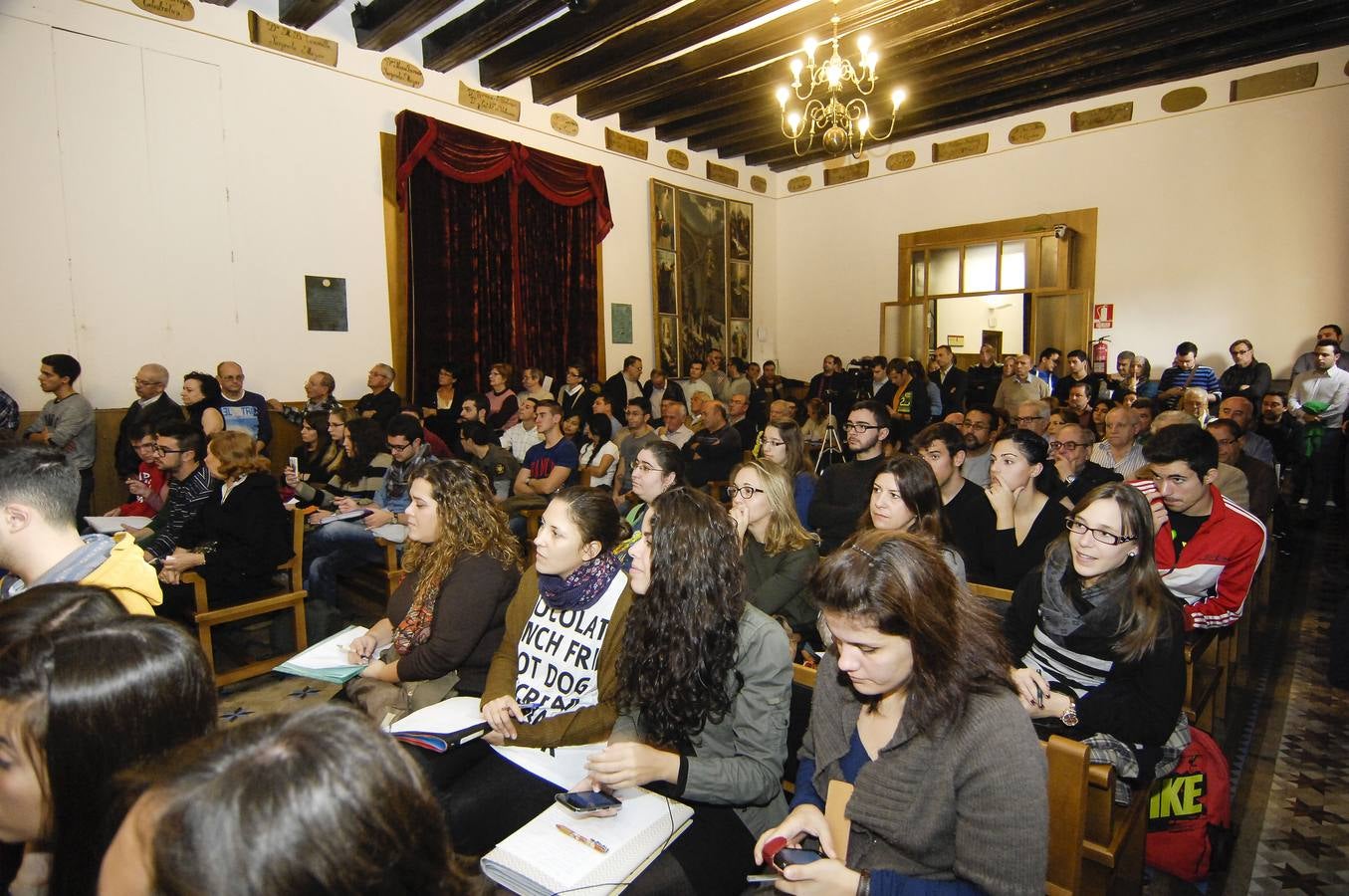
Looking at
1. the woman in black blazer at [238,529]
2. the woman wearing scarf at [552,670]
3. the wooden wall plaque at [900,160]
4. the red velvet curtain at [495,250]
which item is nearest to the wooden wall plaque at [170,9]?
the red velvet curtain at [495,250]

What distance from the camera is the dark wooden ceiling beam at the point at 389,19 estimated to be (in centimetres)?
610

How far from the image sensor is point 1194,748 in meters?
2.26

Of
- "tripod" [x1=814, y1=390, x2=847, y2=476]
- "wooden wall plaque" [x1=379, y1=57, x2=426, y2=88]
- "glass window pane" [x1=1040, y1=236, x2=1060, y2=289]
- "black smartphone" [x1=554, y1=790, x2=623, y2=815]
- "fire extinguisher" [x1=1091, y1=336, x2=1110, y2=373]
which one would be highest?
"wooden wall plaque" [x1=379, y1=57, x2=426, y2=88]

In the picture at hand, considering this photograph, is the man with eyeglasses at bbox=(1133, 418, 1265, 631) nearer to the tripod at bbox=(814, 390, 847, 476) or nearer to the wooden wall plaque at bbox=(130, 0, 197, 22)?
the tripod at bbox=(814, 390, 847, 476)

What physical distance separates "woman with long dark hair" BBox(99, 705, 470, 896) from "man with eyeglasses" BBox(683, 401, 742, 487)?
16.8ft

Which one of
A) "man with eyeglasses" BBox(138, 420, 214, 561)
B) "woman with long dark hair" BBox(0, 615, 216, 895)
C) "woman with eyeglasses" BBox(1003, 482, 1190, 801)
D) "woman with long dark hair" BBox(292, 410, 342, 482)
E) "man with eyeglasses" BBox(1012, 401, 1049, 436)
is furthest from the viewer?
"woman with long dark hair" BBox(292, 410, 342, 482)

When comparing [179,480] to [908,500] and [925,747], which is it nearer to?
[908,500]

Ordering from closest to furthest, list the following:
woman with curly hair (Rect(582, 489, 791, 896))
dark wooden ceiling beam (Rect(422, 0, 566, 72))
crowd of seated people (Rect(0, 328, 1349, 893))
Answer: crowd of seated people (Rect(0, 328, 1349, 893)) → woman with curly hair (Rect(582, 489, 791, 896)) → dark wooden ceiling beam (Rect(422, 0, 566, 72))

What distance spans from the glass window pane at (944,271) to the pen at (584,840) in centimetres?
996

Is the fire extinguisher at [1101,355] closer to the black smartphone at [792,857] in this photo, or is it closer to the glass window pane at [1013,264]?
the glass window pane at [1013,264]

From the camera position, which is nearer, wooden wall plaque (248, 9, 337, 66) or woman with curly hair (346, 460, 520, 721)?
woman with curly hair (346, 460, 520, 721)

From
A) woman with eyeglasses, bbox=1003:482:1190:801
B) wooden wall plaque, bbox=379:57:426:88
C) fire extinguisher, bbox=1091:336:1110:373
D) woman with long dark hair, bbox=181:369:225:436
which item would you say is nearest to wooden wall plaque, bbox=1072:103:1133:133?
fire extinguisher, bbox=1091:336:1110:373

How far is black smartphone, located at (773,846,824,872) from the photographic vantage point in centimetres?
142

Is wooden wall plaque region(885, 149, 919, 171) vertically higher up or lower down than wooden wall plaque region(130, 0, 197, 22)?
higher up
